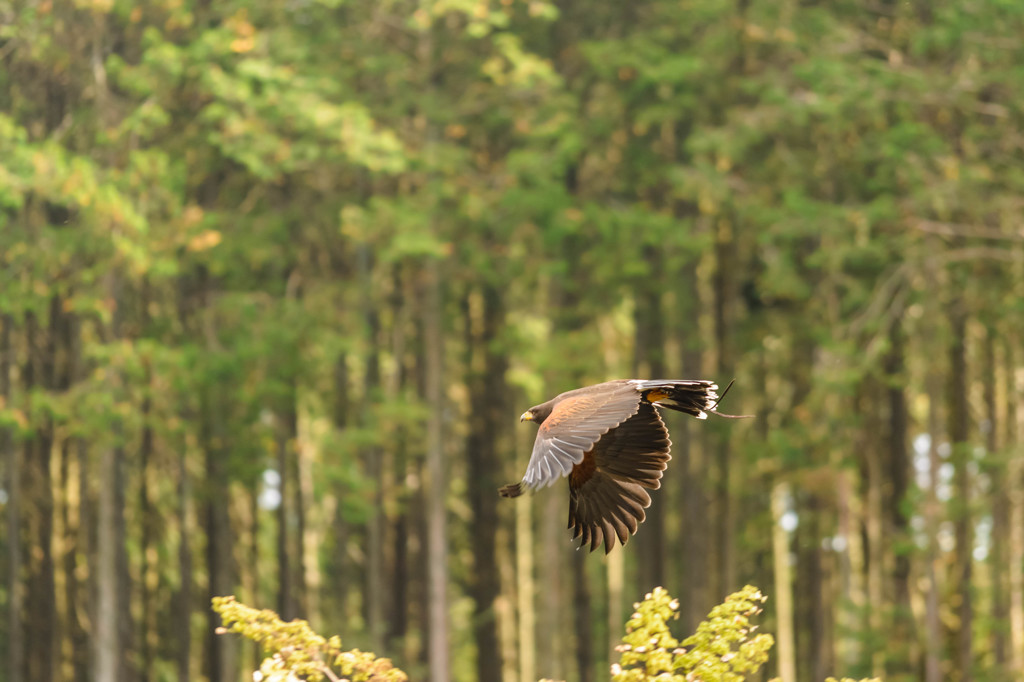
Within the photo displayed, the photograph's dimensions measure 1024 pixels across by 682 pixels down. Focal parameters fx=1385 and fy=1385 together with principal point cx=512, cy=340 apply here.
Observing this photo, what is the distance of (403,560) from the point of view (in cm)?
2233

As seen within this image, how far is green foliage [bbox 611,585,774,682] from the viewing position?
586cm

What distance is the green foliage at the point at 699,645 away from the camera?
586 cm

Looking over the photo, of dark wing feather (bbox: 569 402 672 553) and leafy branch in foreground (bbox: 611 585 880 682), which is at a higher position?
dark wing feather (bbox: 569 402 672 553)

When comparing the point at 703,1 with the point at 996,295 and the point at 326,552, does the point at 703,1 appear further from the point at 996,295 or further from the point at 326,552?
the point at 326,552

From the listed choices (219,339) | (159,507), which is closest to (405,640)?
(159,507)

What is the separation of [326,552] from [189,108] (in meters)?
12.3

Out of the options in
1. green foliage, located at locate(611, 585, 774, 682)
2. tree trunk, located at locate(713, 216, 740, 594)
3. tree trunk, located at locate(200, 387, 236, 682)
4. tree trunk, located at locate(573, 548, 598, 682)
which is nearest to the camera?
green foliage, located at locate(611, 585, 774, 682)

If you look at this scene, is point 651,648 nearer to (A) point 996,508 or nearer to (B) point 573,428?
(B) point 573,428

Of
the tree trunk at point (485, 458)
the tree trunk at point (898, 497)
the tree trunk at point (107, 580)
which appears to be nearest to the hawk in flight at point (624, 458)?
the tree trunk at point (107, 580)

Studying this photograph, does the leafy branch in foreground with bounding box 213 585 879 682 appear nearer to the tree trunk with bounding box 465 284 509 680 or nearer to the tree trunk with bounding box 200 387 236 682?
the tree trunk with bounding box 200 387 236 682

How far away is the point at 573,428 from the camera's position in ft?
16.8

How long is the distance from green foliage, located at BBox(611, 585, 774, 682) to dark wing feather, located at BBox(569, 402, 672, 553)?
1.68 feet

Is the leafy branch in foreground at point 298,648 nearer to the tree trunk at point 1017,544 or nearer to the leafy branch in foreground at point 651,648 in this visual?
the leafy branch in foreground at point 651,648

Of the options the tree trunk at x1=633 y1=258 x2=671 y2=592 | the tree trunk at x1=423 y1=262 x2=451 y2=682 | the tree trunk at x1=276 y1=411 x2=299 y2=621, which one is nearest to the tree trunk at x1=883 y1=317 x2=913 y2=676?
the tree trunk at x1=633 y1=258 x2=671 y2=592
